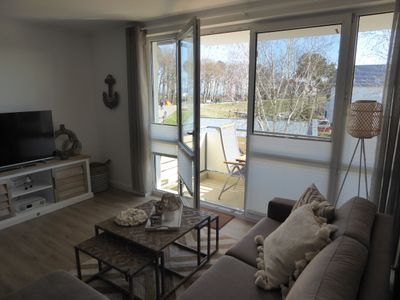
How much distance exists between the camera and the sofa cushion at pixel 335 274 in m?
0.93

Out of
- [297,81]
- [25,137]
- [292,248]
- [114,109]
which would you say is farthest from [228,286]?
[114,109]

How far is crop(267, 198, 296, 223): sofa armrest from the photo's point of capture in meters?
2.17

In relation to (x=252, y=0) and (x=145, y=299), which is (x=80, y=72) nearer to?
(x=252, y=0)

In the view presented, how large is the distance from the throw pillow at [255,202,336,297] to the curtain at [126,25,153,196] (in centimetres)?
258

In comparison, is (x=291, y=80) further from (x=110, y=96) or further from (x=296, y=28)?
(x=110, y=96)

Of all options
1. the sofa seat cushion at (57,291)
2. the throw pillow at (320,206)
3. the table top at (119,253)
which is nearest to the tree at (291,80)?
the throw pillow at (320,206)

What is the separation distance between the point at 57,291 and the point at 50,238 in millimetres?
1601

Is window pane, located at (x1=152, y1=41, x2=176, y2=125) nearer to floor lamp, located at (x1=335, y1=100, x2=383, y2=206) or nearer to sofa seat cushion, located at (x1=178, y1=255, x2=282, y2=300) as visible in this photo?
floor lamp, located at (x1=335, y1=100, x2=383, y2=206)

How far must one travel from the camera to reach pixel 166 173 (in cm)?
407

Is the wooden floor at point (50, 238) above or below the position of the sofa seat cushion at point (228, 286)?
below

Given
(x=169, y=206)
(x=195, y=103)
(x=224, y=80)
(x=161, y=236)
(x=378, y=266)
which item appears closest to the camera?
(x=378, y=266)

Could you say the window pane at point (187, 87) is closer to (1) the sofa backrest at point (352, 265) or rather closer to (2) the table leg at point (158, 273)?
(2) the table leg at point (158, 273)

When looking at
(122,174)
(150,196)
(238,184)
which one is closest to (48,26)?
(122,174)

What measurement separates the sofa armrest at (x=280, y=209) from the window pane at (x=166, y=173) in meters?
1.87
